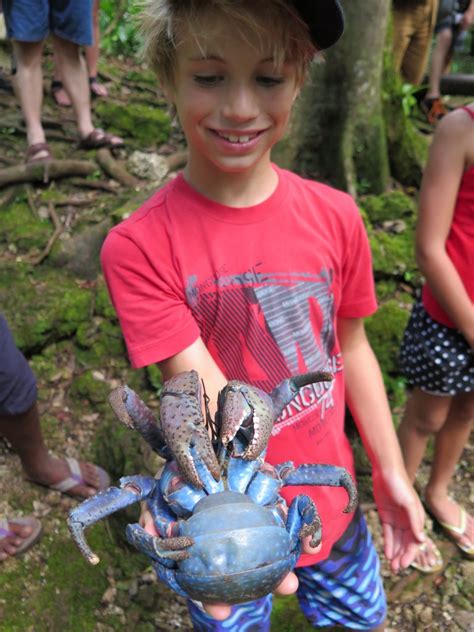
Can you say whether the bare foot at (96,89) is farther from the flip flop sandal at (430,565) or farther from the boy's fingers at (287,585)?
the boy's fingers at (287,585)

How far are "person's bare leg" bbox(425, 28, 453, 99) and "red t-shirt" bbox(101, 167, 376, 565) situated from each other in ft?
17.0

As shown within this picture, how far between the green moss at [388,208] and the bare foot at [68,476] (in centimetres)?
269

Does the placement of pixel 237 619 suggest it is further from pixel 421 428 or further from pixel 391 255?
pixel 391 255

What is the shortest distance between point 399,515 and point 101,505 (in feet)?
3.77

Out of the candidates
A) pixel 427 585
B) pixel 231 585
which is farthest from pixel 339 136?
pixel 231 585

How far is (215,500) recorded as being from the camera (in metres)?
1.06

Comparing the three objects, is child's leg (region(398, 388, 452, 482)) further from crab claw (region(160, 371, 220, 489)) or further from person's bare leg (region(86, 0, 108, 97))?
person's bare leg (region(86, 0, 108, 97))

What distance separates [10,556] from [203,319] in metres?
1.83

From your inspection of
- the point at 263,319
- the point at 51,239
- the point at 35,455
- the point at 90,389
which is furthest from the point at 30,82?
the point at 263,319

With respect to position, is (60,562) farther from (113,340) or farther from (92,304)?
(92,304)

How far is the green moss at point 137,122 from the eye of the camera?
5.45 metres

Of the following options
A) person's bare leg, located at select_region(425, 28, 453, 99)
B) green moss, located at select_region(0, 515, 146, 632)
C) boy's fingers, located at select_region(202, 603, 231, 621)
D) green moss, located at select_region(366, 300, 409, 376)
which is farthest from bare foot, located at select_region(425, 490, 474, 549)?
person's bare leg, located at select_region(425, 28, 453, 99)

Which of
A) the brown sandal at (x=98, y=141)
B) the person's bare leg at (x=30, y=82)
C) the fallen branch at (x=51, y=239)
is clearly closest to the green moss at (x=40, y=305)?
the fallen branch at (x=51, y=239)

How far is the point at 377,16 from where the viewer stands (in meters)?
3.76
